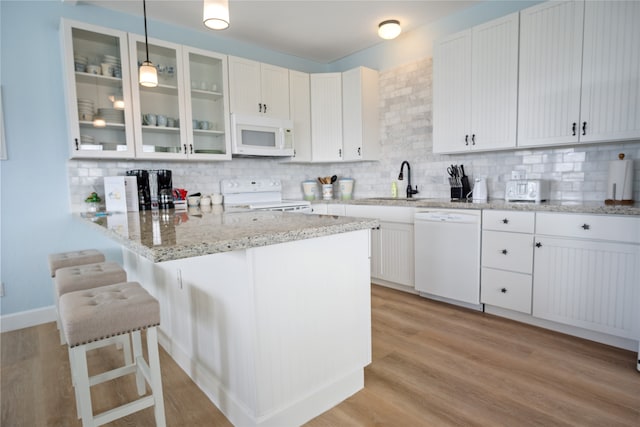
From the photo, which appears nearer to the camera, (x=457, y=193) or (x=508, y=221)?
(x=508, y=221)

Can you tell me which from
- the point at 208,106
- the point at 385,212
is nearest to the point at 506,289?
the point at 385,212

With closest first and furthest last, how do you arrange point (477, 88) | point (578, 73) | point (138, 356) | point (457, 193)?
1. point (138, 356)
2. point (578, 73)
3. point (477, 88)
4. point (457, 193)

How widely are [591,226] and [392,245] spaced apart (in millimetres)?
1632

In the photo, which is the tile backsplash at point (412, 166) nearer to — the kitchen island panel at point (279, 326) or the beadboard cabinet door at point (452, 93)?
the beadboard cabinet door at point (452, 93)

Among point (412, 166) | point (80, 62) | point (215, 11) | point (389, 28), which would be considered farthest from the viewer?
point (412, 166)

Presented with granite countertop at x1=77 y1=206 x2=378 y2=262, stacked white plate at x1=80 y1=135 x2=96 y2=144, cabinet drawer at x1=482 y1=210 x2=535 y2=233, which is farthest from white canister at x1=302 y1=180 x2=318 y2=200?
granite countertop at x1=77 y1=206 x2=378 y2=262

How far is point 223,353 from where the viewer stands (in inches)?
63.6

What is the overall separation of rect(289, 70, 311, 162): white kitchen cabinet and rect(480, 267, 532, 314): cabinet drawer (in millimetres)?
2390

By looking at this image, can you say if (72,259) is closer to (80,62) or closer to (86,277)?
(86,277)

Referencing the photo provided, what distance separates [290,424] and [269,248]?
805 millimetres

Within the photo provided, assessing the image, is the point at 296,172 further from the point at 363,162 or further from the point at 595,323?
the point at 595,323

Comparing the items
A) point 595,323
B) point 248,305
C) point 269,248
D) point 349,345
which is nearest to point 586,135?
point 595,323

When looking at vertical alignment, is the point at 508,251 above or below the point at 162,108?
below

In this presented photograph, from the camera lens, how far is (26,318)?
9.34ft
